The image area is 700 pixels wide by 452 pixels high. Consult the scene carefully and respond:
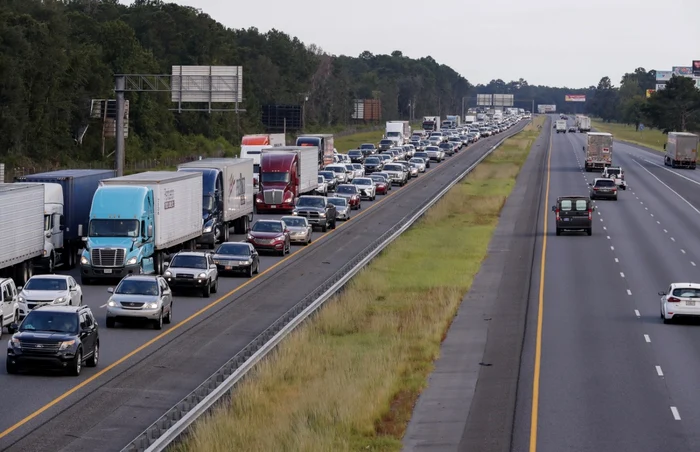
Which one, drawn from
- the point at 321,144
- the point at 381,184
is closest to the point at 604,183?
the point at 381,184

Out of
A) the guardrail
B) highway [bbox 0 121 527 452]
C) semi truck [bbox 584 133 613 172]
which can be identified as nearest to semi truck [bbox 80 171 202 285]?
highway [bbox 0 121 527 452]

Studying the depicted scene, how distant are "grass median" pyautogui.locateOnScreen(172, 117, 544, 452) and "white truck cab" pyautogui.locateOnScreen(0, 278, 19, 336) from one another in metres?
7.28

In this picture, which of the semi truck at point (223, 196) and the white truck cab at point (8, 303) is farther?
the semi truck at point (223, 196)

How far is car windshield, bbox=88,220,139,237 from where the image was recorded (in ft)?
145

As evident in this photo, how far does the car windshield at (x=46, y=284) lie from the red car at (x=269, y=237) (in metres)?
18.8

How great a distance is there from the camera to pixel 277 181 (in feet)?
235

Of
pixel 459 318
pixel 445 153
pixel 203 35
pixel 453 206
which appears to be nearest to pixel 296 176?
pixel 453 206

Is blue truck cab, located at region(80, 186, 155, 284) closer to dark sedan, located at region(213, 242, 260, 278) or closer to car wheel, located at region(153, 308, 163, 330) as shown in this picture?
dark sedan, located at region(213, 242, 260, 278)

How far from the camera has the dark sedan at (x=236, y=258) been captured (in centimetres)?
4716

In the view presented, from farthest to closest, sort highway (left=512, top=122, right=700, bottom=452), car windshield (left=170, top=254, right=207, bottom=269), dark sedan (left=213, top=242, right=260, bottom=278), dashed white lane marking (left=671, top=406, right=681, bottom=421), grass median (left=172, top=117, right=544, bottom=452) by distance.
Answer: dark sedan (left=213, top=242, right=260, bottom=278), car windshield (left=170, top=254, right=207, bottom=269), dashed white lane marking (left=671, top=406, right=681, bottom=421), highway (left=512, top=122, right=700, bottom=452), grass median (left=172, top=117, right=544, bottom=452)

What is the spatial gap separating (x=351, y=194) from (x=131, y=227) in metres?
35.2

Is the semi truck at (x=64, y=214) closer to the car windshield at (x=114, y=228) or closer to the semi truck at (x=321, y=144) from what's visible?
the car windshield at (x=114, y=228)

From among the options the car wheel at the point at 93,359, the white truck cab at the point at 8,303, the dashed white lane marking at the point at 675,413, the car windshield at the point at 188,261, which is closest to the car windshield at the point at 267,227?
the car windshield at the point at 188,261

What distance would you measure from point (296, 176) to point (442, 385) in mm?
43405
